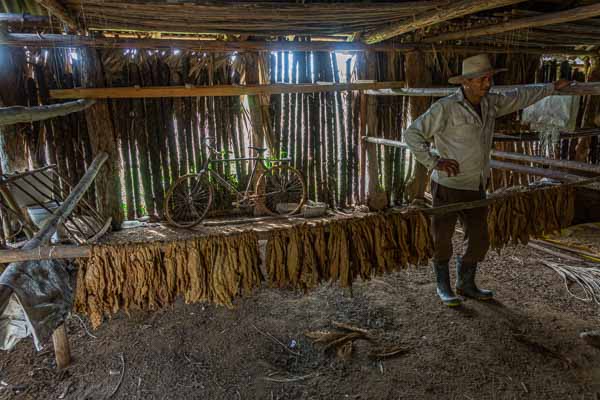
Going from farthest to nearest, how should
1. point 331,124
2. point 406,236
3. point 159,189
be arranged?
point 331,124 → point 159,189 → point 406,236

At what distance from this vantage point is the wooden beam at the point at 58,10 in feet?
12.7

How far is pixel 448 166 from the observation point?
3174mm

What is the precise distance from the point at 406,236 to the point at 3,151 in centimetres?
523

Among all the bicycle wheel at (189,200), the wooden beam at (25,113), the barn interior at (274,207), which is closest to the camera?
the barn interior at (274,207)

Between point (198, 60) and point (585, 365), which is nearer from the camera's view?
point (585, 365)

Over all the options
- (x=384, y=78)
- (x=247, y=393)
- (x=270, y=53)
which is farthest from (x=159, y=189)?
(x=247, y=393)

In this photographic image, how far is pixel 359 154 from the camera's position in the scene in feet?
24.7

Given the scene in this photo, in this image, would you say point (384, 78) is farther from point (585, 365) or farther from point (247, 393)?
point (247, 393)

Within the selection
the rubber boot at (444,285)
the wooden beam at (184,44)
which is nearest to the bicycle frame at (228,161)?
the wooden beam at (184,44)

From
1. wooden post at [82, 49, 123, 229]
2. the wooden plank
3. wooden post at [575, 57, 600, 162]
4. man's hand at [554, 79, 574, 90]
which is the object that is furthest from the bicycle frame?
wooden post at [575, 57, 600, 162]

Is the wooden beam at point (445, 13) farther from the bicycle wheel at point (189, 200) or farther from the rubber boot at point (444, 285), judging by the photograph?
the bicycle wheel at point (189, 200)

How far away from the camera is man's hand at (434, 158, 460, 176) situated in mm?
3168

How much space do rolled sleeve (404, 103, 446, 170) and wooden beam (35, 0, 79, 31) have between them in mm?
3467

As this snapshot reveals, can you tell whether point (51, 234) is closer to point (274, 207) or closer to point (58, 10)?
point (58, 10)
